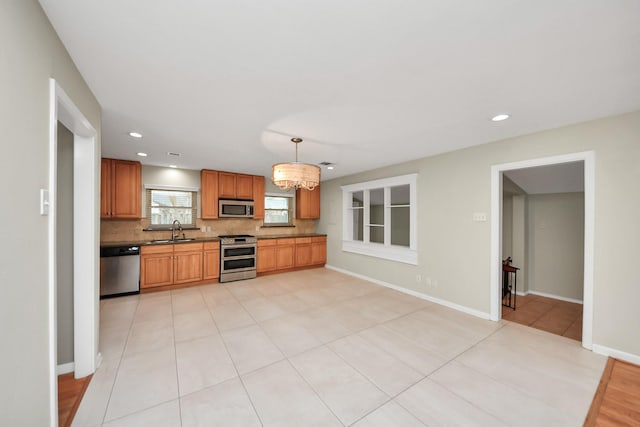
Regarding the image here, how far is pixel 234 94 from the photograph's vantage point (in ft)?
6.73

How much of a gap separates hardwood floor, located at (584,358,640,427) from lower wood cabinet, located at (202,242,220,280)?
5179mm

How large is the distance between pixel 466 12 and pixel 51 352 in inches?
111

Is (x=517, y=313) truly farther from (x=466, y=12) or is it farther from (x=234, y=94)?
(x=234, y=94)

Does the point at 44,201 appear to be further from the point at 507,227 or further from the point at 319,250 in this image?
the point at 507,227

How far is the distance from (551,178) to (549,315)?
7.07 feet

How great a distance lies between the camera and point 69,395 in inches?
72.9

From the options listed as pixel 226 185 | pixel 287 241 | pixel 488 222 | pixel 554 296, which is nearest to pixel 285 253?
pixel 287 241

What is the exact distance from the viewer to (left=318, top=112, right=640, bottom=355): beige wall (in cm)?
234

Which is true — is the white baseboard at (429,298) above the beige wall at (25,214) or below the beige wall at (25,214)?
below

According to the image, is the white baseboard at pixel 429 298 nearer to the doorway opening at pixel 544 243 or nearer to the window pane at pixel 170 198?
the doorway opening at pixel 544 243

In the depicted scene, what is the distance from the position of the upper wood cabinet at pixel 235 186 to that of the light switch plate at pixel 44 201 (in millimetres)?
4084

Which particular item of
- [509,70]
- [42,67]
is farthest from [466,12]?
[42,67]

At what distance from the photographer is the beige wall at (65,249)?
6.72 feet

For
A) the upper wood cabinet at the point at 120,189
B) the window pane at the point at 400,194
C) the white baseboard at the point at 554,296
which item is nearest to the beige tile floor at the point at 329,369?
the upper wood cabinet at the point at 120,189
